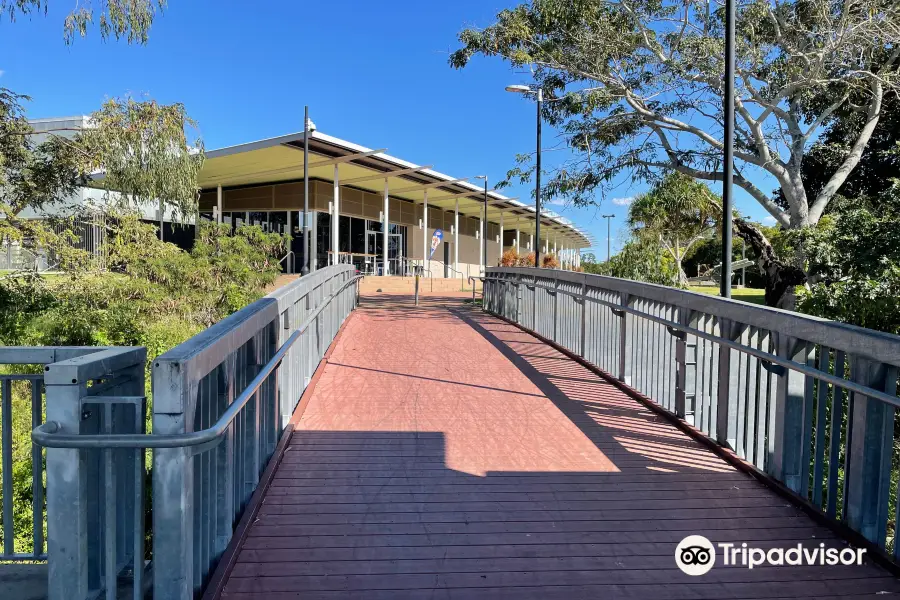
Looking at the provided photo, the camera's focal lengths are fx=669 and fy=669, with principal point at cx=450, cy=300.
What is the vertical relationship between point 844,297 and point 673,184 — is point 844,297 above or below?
below

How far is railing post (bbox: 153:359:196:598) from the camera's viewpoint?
2236 millimetres

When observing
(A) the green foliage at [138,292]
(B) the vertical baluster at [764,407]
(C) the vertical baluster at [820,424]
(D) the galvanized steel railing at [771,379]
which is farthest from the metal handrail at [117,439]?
(A) the green foliage at [138,292]

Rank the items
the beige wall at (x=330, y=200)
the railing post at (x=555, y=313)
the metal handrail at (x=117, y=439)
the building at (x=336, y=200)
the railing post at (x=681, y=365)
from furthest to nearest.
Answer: the beige wall at (x=330, y=200), the building at (x=336, y=200), the railing post at (x=555, y=313), the railing post at (x=681, y=365), the metal handrail at (x=117, y=439)

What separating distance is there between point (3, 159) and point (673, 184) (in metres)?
15.3

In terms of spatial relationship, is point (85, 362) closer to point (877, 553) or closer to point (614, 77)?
point (877, 553)

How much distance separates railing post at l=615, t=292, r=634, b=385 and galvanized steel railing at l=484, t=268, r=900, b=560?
1 centimetres

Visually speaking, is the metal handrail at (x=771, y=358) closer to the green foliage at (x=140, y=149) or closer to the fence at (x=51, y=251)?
the green foliage at (x=140, y=149)

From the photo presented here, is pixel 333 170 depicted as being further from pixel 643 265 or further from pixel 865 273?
pixel 865 273

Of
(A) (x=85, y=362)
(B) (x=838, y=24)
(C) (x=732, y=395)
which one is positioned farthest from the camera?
(B) (x=838, y=24)

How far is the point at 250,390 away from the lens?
10.2 ft

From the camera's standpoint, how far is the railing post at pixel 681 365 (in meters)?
5.38

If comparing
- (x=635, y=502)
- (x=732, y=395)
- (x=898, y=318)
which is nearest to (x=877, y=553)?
(x=635, y=502)

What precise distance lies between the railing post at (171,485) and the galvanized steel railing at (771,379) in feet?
8.72

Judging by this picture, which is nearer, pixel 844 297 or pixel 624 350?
pixel 624 350
